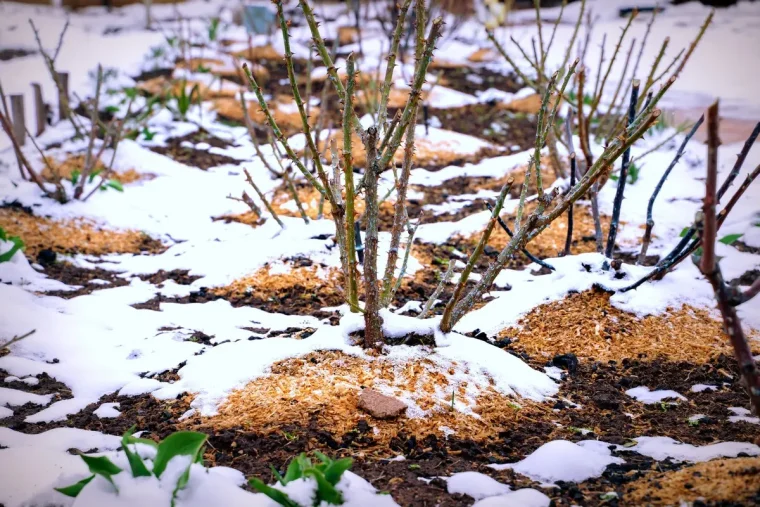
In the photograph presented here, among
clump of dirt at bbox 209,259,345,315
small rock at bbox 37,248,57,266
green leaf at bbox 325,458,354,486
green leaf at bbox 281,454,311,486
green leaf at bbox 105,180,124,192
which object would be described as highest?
green leaf at bbox 325,458,354,486

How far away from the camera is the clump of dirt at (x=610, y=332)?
2281 mm

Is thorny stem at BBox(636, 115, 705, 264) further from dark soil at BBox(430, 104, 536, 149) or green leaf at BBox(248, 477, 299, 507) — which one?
dark soil at BBox(430, 104, 536, 149)

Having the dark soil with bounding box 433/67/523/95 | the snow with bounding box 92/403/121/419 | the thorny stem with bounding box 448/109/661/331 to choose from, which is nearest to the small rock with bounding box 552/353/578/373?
the thorny stem with bounding box 448/109/661/331

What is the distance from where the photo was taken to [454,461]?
157 centimetres

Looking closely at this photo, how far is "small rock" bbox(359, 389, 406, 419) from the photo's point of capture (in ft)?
5.61

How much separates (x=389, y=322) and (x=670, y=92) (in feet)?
21.7

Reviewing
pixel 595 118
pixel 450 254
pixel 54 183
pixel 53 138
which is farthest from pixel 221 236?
pixel 595 118

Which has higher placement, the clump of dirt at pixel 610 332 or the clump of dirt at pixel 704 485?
the clump of dirt at pixel 704 485

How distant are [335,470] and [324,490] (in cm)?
4

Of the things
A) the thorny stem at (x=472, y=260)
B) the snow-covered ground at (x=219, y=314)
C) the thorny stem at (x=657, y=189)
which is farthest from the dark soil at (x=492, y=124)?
the thorny stem at (x=472, y=260)

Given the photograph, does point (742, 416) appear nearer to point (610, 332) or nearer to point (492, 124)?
point (610, 332)

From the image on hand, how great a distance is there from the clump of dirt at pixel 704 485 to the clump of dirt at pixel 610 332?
0.88 metres

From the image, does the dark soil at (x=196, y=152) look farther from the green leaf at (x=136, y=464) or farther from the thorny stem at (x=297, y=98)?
the green leaf at (x=136, y=464)

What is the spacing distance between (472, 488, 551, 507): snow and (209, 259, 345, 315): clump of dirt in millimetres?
1490
